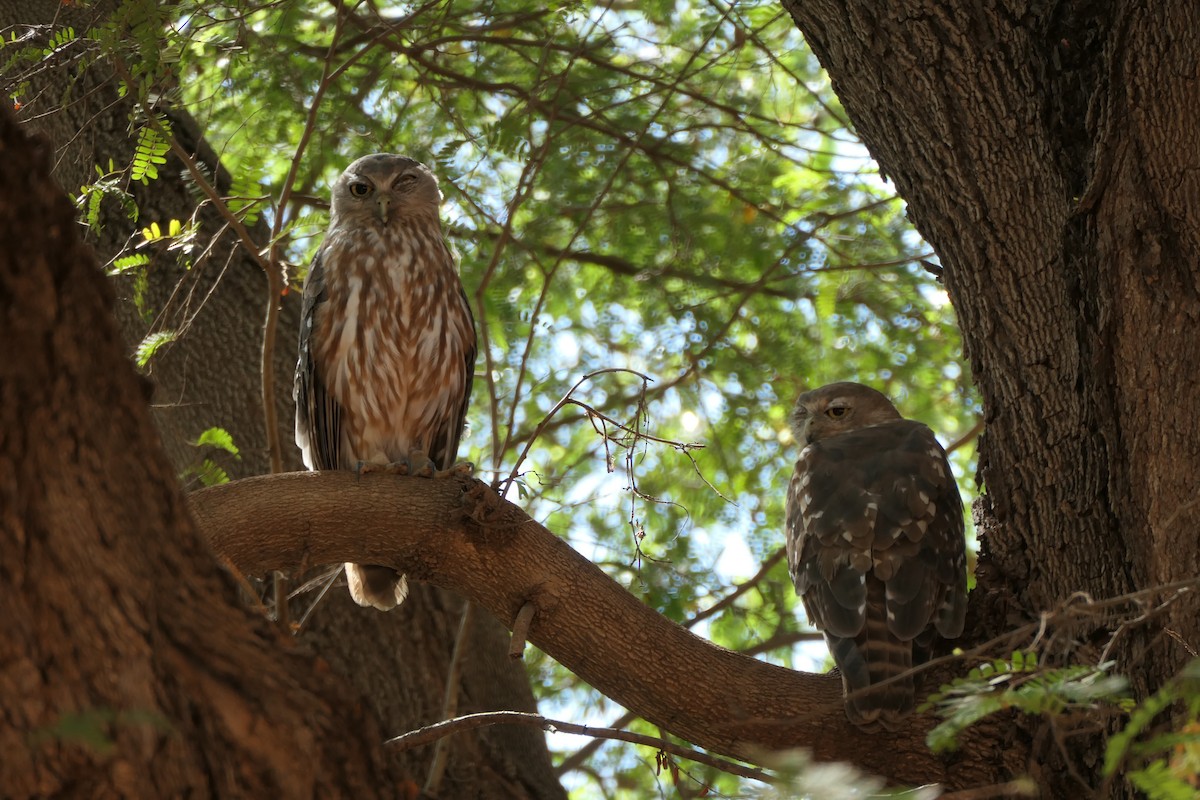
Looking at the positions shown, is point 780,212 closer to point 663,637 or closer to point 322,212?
point 322,212

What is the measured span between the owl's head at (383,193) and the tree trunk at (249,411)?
18.4 inches

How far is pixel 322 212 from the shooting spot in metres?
5.60

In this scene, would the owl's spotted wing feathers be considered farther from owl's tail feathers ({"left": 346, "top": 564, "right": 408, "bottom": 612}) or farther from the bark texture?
the bark texture

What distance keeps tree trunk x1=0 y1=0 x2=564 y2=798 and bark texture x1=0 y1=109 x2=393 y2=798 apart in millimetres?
2989

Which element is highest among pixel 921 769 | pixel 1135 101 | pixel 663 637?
pixel 1135 101

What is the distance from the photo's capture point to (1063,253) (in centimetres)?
344

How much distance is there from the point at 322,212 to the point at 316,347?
97cm

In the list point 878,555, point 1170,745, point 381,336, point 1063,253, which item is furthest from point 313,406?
point 1170,745

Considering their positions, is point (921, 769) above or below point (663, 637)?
below

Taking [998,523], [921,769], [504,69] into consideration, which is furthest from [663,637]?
[504,69]

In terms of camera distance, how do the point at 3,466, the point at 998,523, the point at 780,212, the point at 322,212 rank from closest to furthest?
the point at 3,466
the point at 998,523
the point at 322,212
the point at 780,212

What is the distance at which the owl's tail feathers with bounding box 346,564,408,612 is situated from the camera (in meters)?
4.31

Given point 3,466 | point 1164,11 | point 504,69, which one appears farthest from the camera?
point 504,69

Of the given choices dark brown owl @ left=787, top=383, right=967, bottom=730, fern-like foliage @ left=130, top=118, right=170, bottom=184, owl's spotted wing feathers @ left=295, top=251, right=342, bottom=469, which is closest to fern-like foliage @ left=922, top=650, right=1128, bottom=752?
dark brown owl @ left=787, top=383, right=967, bottom=730
